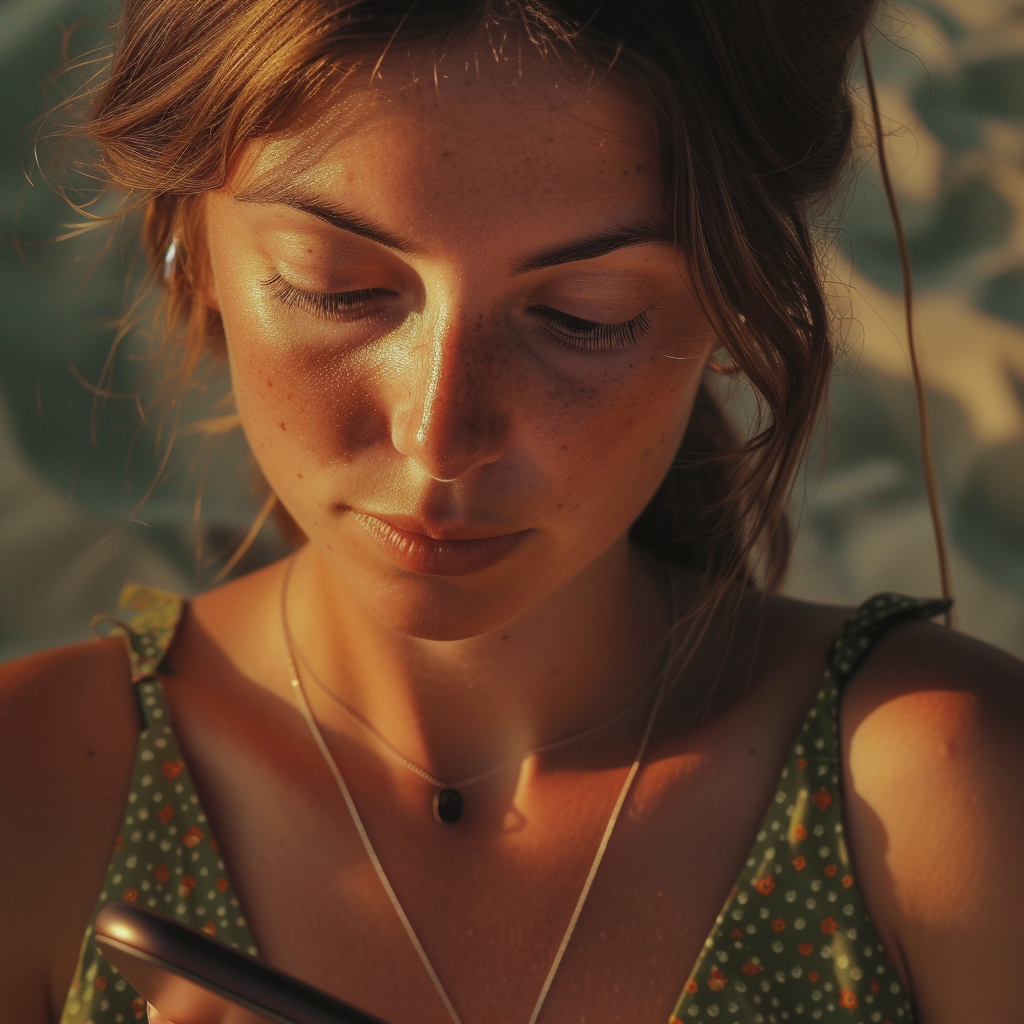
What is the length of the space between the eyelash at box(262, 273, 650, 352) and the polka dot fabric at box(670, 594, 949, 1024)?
393mm

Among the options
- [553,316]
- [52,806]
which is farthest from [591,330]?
[52,806]

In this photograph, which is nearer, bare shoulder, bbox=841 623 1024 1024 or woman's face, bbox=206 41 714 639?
woman's face, bbox=206 41 714 639

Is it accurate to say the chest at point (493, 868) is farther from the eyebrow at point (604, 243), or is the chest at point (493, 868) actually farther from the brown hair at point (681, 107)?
the eyebrow at point (604, 243)

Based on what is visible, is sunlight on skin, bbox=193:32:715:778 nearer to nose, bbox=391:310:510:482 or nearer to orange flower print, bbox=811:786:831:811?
nose, bbox=391:310:510:482

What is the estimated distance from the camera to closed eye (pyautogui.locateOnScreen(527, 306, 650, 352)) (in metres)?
0.76

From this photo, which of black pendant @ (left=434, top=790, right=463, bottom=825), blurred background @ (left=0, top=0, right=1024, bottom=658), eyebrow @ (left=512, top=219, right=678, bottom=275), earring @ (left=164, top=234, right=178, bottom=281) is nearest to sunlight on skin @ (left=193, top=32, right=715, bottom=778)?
eyebrow @ (left=512, top=219, right=678, bottom=275)

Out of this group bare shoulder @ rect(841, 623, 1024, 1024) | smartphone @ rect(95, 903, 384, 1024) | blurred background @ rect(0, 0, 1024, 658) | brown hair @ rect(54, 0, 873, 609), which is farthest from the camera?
blurred background @ rect(0, 0, 1024, 658)

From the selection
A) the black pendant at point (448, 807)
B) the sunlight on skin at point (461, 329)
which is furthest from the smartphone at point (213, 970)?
the black pendant at point (448, 807)

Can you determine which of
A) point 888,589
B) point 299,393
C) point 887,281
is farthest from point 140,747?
point 887,281

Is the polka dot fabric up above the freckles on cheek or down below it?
below

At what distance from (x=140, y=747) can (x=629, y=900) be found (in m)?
0.40

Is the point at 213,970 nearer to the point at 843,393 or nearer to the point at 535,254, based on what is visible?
the point at 535,254

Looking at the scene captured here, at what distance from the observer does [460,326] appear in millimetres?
726

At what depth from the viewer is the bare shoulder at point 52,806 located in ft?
3.01
